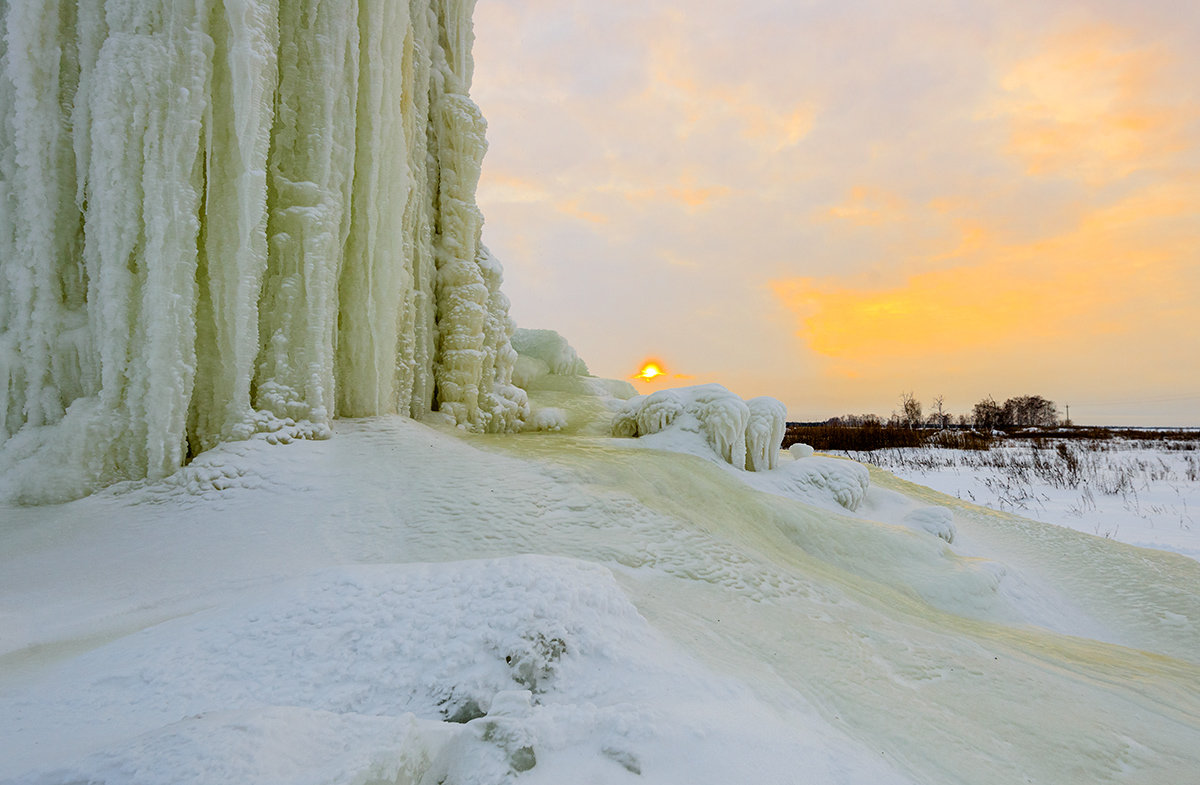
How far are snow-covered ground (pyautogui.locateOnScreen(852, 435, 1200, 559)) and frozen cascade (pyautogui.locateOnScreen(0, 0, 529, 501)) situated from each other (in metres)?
11.0

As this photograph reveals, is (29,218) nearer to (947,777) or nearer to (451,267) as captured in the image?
(451,267)

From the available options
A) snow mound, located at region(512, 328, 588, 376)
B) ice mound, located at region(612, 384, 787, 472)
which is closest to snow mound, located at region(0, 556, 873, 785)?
ice mound, located at region(612, 384, 787, 472)

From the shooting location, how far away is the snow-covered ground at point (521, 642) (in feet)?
4.89

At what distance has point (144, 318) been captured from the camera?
4.16 metres

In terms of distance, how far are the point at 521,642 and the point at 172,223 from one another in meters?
4.34

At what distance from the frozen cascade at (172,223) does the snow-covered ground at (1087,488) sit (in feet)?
36.2

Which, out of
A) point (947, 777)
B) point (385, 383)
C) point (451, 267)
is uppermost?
point (451, 267)

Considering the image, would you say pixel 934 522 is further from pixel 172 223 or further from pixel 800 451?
pixel 172 223

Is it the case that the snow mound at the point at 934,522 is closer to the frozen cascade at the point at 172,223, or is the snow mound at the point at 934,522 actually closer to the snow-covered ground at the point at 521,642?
the snow-covered ground at the point at 521,642

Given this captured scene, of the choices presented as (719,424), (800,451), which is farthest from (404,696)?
(800,451)

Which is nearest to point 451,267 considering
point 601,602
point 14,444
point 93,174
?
point 93,174

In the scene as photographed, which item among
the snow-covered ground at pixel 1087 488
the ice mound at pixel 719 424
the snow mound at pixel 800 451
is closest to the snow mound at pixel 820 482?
the ice mound at pixel 719 424

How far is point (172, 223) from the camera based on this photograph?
165 inches

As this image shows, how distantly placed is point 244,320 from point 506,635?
4067 millimetres
